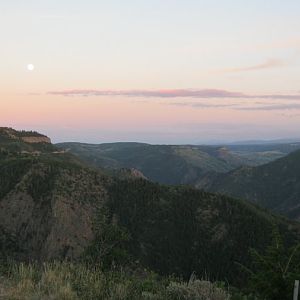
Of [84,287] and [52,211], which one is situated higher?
[84,287]

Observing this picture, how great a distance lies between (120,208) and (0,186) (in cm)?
2444

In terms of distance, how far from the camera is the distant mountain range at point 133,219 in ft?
259

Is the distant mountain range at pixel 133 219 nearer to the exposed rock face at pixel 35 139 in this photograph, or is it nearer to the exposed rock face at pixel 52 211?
the exposed rock face at pixel 52 211

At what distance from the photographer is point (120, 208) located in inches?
3533

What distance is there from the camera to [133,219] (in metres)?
87.1

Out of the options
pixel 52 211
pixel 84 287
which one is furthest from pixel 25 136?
pixel 84 287

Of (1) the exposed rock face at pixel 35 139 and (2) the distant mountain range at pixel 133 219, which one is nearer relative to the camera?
(2) the distant mountain range at pixel 133 219

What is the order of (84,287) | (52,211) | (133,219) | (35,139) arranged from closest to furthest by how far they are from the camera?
(84,287), (52,211), (133,219), (35,139)

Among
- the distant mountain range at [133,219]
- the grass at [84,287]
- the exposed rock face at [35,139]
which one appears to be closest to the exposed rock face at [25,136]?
the exposed rock face at [35,139]

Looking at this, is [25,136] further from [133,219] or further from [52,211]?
[133,219]

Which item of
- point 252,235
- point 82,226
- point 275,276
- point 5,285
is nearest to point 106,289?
point 5,285

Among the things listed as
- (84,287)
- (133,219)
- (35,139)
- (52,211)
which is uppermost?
(35,139)

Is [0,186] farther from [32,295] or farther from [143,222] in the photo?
[32,295]

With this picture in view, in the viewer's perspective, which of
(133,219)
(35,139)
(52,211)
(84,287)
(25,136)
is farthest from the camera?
(35,139)
